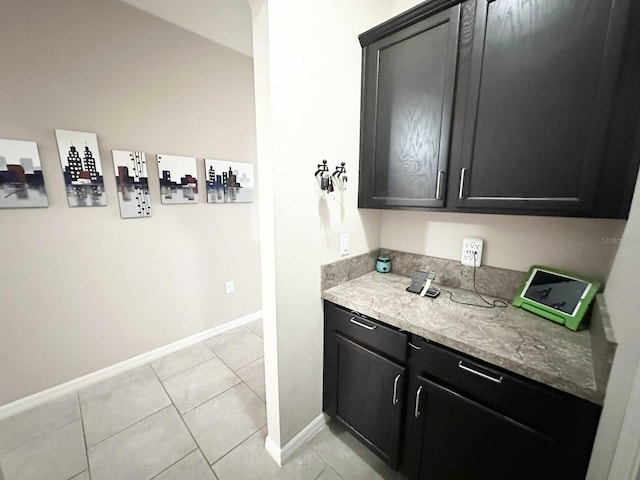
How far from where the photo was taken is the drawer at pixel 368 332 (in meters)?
1.09

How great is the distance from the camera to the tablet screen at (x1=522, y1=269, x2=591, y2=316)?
102 centimetres

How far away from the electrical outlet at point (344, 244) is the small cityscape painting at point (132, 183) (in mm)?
1616

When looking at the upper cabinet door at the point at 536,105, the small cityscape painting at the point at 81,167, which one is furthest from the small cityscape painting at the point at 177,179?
the upper cabinet door at the point at 536,105

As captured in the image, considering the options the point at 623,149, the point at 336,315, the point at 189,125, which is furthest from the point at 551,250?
the point at 189,125

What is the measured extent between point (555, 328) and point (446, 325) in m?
0.44

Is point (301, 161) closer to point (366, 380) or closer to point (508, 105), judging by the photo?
point (508, 105)

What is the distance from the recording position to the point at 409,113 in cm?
122

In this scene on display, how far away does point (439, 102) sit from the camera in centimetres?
112

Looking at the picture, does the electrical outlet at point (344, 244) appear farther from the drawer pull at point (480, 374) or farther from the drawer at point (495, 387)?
the drawer pull at point (480, 374)

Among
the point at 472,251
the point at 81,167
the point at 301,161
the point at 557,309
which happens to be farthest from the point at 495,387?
the point at 81,167

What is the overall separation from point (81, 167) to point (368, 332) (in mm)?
2127

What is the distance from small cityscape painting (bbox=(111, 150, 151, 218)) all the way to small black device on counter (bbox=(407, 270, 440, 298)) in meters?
2.06

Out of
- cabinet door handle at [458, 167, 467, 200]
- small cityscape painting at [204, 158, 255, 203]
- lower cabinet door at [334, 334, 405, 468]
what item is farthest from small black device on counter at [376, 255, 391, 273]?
small cityscape painting at [204, 158, 255, 203]

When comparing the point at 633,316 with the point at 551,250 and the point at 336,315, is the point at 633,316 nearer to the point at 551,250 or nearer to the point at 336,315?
the point at 551,250
